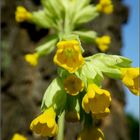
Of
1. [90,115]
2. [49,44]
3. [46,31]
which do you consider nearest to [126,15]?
[46,31]

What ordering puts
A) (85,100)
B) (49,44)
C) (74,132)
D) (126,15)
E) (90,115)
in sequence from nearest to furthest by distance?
(85,100), (90,115), (49,44), (74,132), (126,15)

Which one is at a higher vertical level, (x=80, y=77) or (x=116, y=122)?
(x=80, y=77)

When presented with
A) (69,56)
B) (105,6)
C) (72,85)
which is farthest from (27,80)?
(72,85)

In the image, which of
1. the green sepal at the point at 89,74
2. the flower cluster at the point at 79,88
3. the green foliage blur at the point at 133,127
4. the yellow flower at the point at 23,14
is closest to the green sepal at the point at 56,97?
the flower cluster at the point at 79,88

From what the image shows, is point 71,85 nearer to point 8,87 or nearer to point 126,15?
point 8,87

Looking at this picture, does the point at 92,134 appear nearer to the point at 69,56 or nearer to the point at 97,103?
the point at 97,103

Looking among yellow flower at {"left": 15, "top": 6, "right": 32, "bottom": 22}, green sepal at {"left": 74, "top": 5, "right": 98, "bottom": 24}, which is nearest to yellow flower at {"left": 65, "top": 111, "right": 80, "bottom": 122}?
green sepal at {"left": 74, "top": 5, "right": 98, "bottom": 24}

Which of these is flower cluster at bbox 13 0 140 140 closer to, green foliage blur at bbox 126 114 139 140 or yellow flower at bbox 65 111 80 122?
yellow flower at bbox 65 111 80 122
